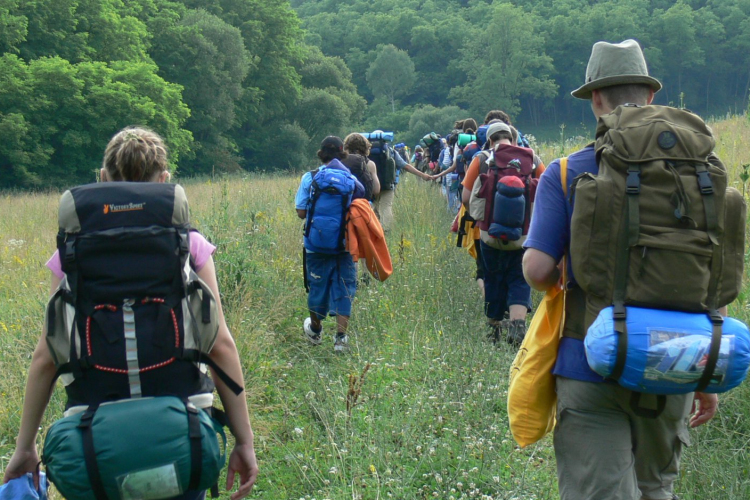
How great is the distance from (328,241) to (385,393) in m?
1.79

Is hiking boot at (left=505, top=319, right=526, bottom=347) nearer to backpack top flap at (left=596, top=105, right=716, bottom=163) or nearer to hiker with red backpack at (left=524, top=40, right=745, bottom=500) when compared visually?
hiker with red backpack at (left=524, top=40, right=745, bottom=500)

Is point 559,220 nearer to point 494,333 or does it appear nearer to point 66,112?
point 494,333

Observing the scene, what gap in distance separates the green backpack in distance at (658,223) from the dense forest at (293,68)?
4.05 meters

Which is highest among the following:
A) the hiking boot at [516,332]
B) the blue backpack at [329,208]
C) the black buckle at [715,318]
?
the black buckle at [715,318]

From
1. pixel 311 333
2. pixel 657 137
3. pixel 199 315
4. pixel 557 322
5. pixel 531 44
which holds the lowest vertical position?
pixel 311 333

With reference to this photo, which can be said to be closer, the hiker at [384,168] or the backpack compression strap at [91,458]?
the backpack compression strap at [91,458]

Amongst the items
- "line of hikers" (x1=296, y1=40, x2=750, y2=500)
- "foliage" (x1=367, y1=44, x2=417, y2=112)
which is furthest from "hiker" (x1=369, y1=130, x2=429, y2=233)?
"foliage" (x1=367, y1=44, x2=417, y2=112)

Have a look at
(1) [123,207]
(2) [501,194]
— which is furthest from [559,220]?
(2) [501,194]

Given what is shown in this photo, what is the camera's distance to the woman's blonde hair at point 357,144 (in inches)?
301

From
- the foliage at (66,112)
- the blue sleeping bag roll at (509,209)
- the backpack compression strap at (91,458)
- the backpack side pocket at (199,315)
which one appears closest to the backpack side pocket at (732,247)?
the backpack side pocket at (199,315)

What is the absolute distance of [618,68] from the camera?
2.42m

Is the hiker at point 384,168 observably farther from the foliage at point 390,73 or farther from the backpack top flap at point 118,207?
the foliage at point 390,73

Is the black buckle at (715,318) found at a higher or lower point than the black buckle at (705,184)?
lower

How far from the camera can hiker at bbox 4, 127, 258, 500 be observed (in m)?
2.00
